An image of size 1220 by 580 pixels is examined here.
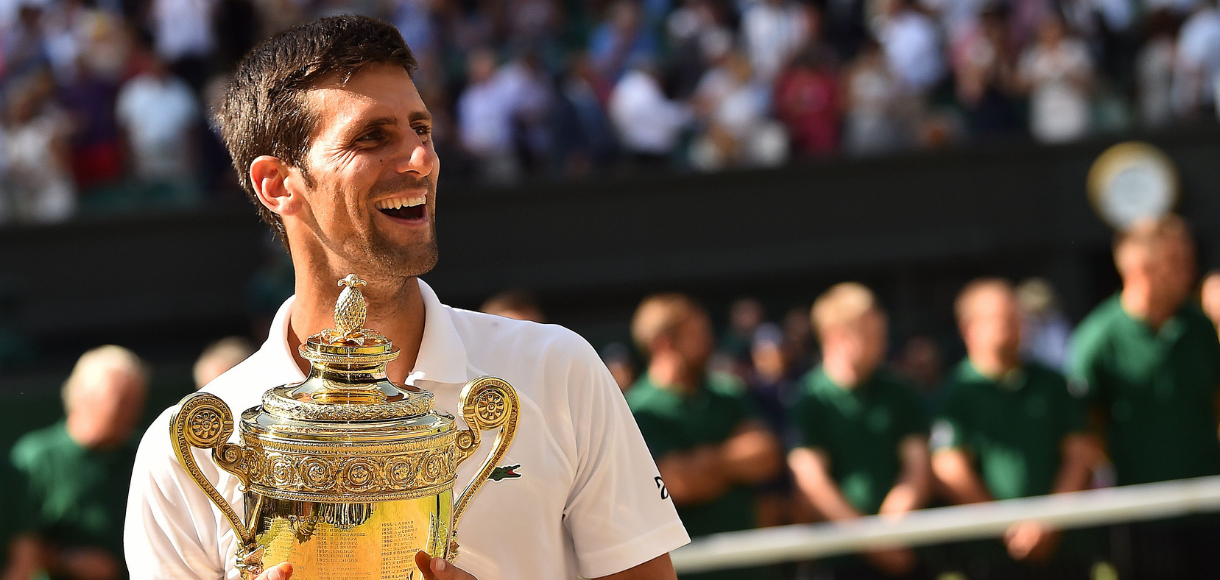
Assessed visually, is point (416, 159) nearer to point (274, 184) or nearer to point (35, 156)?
point (274, 184)

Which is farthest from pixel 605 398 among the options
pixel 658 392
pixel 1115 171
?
A: pixel 1115 171

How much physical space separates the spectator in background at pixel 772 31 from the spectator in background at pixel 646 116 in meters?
0.80

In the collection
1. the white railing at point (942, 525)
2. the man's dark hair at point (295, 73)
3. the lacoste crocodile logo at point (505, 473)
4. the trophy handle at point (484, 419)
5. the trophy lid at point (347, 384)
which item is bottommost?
the white railing at point (942, 525)

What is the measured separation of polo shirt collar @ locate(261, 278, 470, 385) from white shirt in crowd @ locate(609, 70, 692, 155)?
9162 millimetres

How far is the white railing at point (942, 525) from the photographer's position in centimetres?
484

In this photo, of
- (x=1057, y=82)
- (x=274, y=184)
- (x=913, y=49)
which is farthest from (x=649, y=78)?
(x=274, y=184)

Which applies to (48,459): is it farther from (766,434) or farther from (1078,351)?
(1078,351)

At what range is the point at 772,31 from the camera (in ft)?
38.7

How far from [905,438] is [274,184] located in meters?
3.88

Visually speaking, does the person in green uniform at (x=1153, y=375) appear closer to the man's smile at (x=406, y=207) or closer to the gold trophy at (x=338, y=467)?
the man's smile at (x=406, y=207)

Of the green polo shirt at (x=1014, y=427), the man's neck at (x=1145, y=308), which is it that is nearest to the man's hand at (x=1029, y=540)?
the green polo shirt at (x=1014, y=427)

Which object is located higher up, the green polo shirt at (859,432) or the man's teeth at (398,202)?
the man's teeth at (398,202)

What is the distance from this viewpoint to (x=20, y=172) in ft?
33.6

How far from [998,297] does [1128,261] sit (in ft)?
1.92
